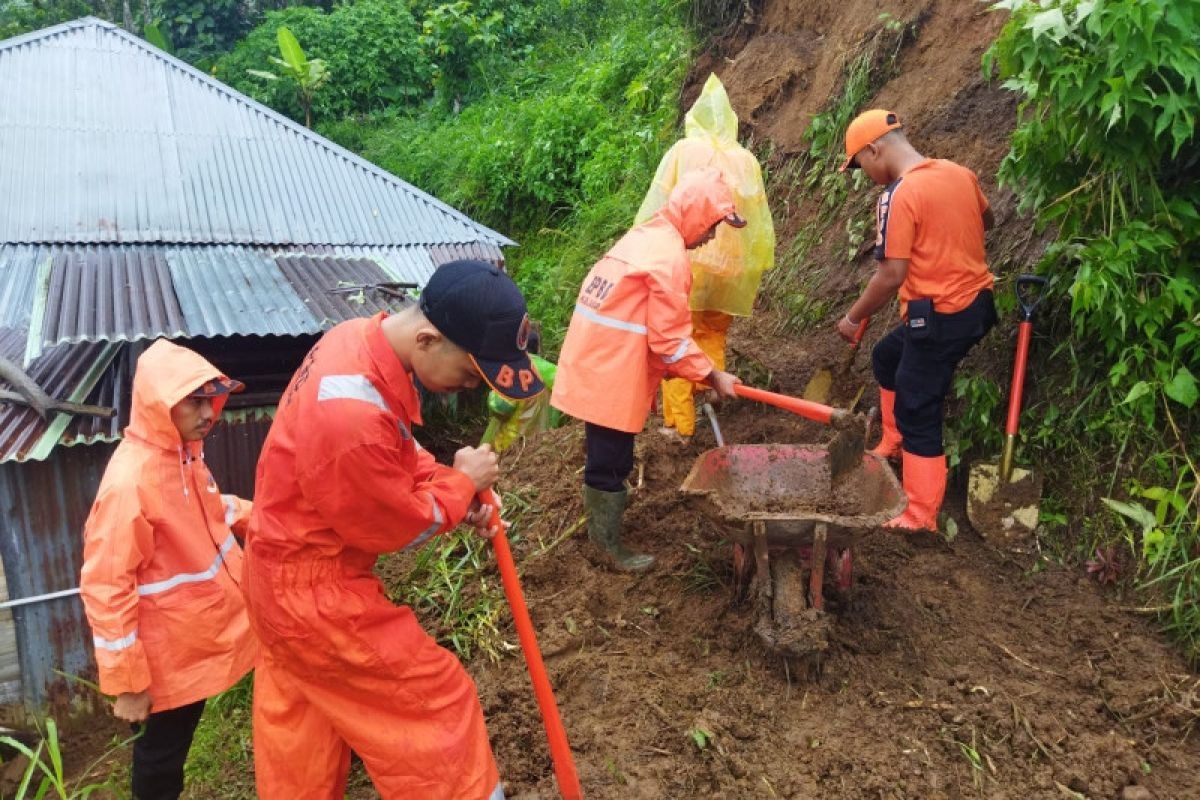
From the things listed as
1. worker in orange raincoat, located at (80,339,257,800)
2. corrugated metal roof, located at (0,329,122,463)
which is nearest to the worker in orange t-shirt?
worker in orange raincoat, located at (80,339,257,800)

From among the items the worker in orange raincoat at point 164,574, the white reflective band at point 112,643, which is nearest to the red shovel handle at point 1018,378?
the worker in orange raincoat at point 164,574

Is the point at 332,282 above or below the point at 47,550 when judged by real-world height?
above

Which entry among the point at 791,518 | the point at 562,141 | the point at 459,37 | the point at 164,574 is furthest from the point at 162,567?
the point at 459,37

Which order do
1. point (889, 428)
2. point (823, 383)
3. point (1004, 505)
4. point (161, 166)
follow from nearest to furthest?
point (1004, 505), point (889, 428), point (823, 383), point (161, 166)

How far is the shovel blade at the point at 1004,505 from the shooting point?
13.4ft

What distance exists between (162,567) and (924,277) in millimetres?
3543

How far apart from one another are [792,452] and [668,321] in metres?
0.89

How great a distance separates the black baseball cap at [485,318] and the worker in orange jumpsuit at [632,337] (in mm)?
1671

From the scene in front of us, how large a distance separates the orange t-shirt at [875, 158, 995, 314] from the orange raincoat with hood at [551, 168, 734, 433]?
797 millimetres

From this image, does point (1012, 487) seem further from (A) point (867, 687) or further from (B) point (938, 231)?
(A) point (867, 687)

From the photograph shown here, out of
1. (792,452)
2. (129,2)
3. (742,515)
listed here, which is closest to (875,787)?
(742,515)

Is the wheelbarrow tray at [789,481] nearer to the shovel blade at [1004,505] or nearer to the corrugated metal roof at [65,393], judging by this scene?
the shovel blade at [1004,505]

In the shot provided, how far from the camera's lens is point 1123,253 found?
3547mm

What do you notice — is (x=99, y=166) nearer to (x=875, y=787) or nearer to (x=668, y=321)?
(x=668, y=321)
